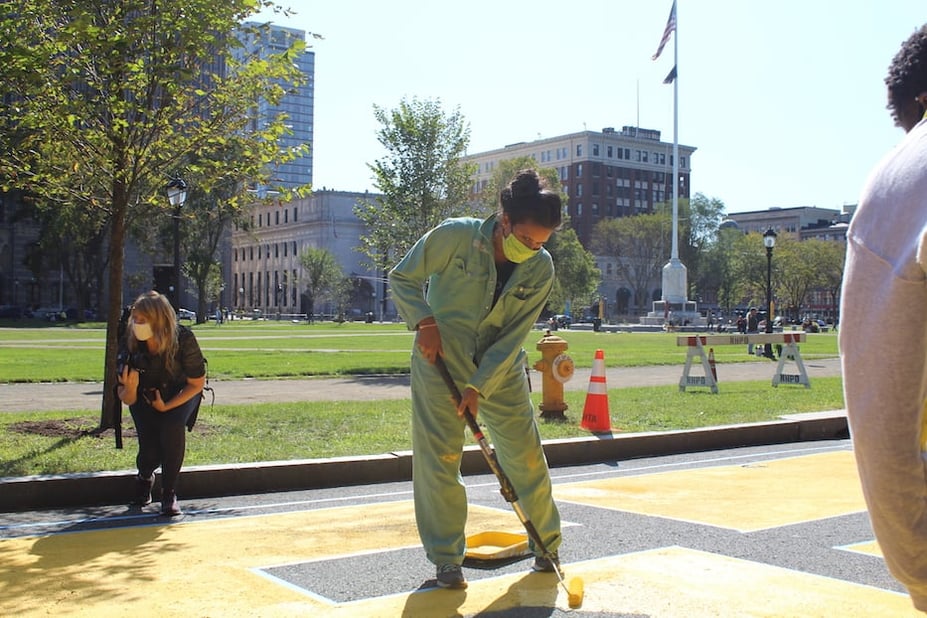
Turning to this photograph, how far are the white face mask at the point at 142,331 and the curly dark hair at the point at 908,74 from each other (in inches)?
232

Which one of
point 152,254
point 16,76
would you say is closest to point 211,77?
point 16,76

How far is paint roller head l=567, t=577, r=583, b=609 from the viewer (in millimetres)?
4586

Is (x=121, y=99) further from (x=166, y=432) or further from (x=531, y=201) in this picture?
(x=531, y=201)

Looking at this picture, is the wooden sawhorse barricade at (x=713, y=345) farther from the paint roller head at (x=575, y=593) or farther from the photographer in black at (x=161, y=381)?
the paint roller head at (x=575, y=593)

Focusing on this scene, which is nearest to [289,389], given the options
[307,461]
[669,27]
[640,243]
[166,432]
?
[307,461]

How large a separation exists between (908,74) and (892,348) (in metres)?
0.62

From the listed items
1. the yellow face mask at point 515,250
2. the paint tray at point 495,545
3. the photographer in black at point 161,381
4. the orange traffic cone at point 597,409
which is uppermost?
the yellow face mask at point 515,250

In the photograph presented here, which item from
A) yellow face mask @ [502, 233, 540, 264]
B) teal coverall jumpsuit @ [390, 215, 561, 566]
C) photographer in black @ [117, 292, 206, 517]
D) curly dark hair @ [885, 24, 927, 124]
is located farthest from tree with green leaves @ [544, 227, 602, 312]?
curly dark hair @ [885, 24, 927, 124]

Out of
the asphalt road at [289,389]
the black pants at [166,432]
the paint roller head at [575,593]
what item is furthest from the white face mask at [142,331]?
the asphalt road at [289,389]

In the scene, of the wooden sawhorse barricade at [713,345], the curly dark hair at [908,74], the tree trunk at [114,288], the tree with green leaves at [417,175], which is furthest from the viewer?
the tree with green leaves at [417,175]

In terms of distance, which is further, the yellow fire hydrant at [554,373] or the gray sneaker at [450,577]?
the yellow fire hydrant at [554,373]

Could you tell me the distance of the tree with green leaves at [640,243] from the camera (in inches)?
4683

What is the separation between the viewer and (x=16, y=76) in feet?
31.6

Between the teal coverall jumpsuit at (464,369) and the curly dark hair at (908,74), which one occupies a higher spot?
the curly dark hair at (908,74)
